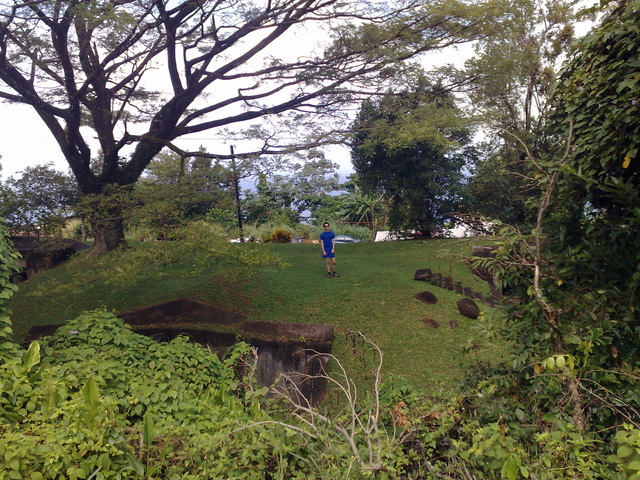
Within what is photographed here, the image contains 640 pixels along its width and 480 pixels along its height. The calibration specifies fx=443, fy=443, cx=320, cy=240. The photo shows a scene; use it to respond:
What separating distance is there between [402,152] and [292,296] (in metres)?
7.49

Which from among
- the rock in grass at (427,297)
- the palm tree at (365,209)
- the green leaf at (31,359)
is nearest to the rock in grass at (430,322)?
the rock in grass at (427,297)

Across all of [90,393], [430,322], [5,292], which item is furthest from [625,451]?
[430,322]

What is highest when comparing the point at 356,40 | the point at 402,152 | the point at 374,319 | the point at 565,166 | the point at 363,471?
the point at 356,40

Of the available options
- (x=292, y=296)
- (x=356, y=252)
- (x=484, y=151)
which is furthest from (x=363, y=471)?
(x=484, y=151)

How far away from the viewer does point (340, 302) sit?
910 cm

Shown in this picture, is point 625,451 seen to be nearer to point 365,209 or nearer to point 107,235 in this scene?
point 107,235

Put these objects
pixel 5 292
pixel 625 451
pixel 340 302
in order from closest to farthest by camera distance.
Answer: pixel 625 451 → pixel 5 292 → pixel 340 302

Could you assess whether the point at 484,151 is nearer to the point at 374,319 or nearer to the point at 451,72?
the point at 451,72

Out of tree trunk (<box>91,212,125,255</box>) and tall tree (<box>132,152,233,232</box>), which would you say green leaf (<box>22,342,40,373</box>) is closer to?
tall tree (<box>132,152,233,232</box>)

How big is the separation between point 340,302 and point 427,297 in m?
1.94

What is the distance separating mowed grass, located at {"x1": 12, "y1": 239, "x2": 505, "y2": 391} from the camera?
743 cm

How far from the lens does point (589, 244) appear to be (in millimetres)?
3365

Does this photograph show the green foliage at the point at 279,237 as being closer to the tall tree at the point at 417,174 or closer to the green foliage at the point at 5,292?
the tall tree at the point at 417,174

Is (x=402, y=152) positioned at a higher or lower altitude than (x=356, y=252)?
higher
